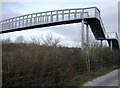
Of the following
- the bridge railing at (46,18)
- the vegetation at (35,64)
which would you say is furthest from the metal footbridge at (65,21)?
the vegetation at (35,64)

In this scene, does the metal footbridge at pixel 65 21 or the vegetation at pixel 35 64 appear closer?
the vegetation at pixel 35 64

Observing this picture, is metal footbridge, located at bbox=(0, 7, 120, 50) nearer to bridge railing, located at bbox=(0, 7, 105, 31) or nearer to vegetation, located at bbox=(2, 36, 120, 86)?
bridge railing, located at bbox=(0, 7, 105, 31)

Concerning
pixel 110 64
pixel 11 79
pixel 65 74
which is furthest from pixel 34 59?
pixel 110 64

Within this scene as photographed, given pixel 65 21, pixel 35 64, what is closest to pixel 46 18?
pixel 65 21

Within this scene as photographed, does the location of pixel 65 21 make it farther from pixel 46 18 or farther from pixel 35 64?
pixel 35 64

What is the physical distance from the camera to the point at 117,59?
27.9 metres

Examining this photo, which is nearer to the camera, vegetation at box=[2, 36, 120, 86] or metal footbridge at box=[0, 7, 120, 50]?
vegetation at box=[2, 36, 120, 86]

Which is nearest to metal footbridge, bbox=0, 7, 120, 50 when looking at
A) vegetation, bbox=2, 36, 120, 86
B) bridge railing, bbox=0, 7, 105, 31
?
bridge railing, bbox=0, 7, 105, 31

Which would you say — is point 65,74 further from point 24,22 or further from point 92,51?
point 24,22

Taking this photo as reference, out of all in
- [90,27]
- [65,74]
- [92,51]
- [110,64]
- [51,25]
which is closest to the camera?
[65,74]

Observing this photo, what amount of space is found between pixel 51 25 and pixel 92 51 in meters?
22.2

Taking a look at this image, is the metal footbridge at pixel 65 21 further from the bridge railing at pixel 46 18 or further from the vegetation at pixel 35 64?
the vegetation at pixel 35 64

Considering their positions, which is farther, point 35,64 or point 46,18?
point 46,18

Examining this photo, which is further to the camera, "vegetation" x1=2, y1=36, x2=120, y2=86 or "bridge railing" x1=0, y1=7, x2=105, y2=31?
"bridge railing" x1=0, y1=7, x2=105, y2=31
